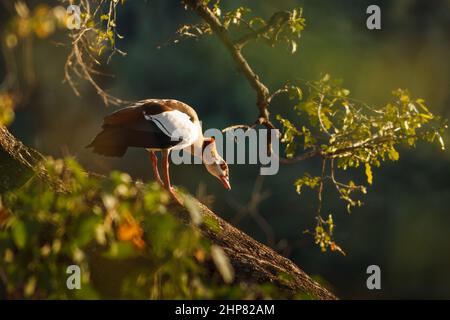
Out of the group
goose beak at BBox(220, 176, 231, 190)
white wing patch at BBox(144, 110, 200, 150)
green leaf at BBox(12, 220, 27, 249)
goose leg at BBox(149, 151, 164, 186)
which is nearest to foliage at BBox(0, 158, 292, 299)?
green leaf at BBox(12, 220, 27, 249)

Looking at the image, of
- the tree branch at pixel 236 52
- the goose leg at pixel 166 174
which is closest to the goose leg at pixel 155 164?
the goose leg at pixel 166 174

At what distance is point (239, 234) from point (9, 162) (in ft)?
4.79

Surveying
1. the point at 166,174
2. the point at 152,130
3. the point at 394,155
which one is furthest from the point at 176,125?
the point at 394,155

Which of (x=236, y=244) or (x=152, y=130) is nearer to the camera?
(x=236, y=244)

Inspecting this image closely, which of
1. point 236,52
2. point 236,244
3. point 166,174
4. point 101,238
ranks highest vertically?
point 236,52

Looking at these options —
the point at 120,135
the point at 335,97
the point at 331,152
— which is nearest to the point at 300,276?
the point at 331,152

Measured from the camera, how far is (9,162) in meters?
3.43

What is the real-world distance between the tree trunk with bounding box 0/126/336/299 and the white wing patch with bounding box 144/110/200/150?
512 mm

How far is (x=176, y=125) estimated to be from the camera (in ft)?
13.4

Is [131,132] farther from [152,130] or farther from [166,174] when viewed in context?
[166,174]

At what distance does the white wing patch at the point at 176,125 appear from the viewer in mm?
3977

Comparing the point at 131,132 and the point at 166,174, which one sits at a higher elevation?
the point at 131,132

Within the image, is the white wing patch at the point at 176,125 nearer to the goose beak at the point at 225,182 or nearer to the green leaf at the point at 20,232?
the goose beak at the point at 225,182

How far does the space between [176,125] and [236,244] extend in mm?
901
